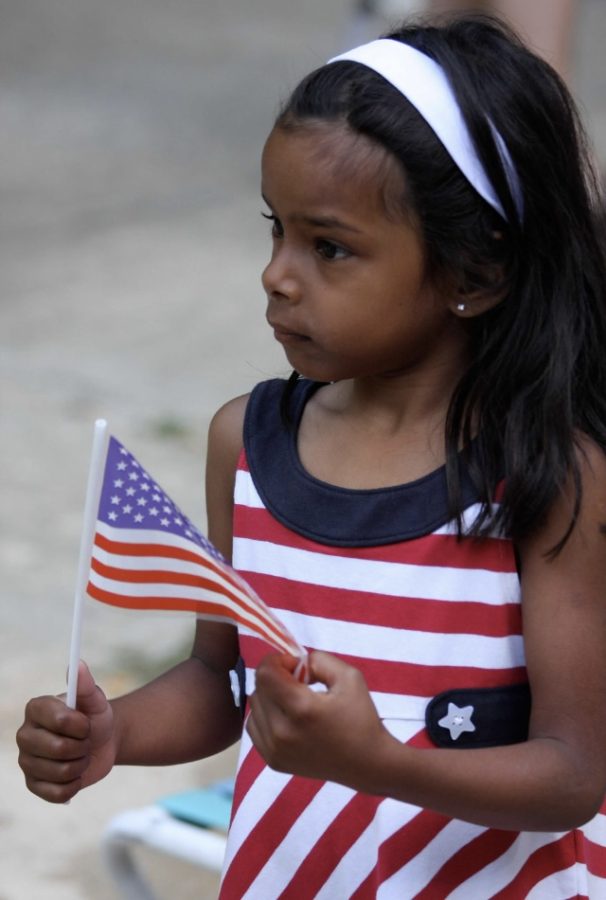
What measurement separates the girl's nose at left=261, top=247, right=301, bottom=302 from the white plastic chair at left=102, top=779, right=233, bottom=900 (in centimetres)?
138

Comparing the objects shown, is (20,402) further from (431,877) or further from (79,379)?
(431,877)

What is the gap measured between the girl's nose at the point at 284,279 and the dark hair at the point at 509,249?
0.47 feet

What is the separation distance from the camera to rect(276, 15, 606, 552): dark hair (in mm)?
1689

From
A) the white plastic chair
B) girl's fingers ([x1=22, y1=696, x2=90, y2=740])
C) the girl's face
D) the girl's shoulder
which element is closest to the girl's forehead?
the girl's face

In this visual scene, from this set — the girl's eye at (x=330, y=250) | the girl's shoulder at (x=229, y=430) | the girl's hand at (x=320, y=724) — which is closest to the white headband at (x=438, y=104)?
the girl's eye at (x=330, y=250)

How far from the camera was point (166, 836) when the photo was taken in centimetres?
284

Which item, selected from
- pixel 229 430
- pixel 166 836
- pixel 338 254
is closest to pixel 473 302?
pixel 338 254

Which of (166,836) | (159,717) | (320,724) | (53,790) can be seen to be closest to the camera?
(320,724)

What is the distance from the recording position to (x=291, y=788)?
179 centimetres

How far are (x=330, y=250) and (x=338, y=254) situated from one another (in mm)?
10

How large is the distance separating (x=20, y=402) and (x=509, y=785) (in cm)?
419

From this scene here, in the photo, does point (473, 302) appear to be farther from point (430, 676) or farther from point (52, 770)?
point (52, 770)

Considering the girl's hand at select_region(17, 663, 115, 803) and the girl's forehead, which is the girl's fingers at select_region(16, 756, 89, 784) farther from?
the girl's forehead

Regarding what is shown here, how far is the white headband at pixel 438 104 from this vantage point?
1.69m
